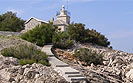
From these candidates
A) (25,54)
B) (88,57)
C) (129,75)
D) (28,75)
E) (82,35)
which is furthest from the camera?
(82,35)

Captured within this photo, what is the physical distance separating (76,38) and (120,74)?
1698 cm

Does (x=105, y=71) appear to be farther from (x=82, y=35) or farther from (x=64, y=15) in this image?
(x=64, y=15)

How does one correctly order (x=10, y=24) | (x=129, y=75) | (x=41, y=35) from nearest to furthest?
(x=129, y=75)
(x=41, y=35)
(x=10, y=24)

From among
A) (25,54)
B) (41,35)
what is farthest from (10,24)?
(25,54)

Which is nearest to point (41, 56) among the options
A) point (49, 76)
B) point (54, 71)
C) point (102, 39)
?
point (54, 71)

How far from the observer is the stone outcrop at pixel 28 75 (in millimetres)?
11594

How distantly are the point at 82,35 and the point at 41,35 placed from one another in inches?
441

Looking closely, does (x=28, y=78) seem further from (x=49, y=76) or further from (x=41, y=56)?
(x=41, y=56)

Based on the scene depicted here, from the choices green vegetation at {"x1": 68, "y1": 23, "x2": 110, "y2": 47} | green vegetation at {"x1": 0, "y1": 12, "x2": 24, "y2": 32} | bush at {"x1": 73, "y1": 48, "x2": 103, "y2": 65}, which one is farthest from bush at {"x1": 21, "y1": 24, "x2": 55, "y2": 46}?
green vegetation at {"x1": 0, "y1": 12, "x2": 24, "y2": 32}

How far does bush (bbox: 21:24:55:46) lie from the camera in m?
22.5

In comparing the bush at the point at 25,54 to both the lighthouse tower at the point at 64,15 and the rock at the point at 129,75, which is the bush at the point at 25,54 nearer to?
the rock at the point at 129,75

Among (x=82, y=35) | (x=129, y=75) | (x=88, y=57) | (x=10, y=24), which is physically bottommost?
(x=129, y=75)

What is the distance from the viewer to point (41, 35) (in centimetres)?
2342

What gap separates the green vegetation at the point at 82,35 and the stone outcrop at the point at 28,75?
19740mm
